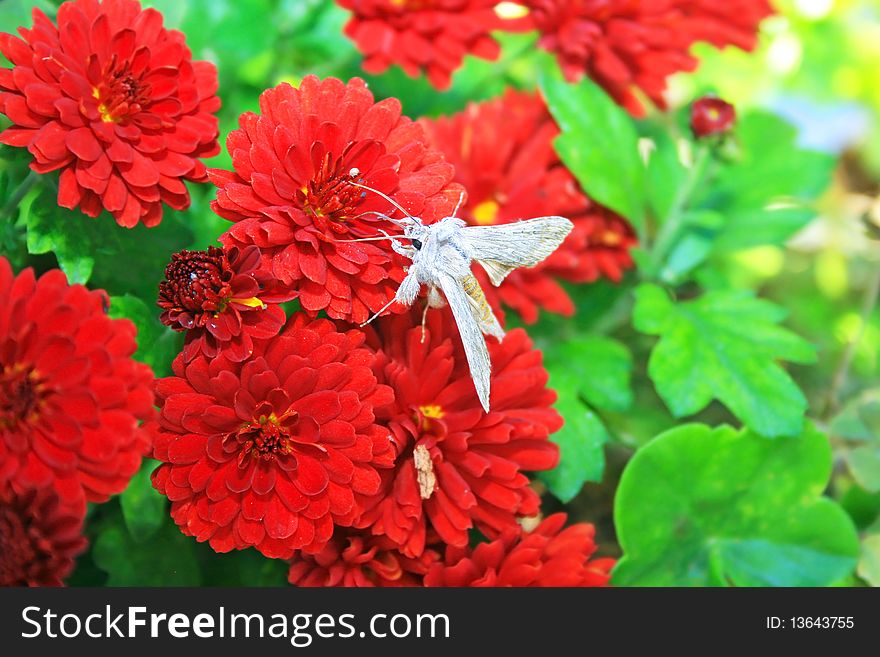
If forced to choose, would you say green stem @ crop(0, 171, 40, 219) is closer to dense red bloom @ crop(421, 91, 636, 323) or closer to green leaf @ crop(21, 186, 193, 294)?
green leaf @ crop(21, 186, 193, 294)

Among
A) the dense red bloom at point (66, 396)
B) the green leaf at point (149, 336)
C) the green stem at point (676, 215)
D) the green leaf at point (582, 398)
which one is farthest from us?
the green stem at point (676, 215)

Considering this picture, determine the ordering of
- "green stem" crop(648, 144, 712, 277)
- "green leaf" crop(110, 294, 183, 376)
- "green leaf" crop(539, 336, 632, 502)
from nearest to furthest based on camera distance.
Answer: "green leaf" crop(110, 294, 183, 376) → "green leaf" crop(539, 336, 632, 502) → "green stem" crop(648, 144, 712, 277)

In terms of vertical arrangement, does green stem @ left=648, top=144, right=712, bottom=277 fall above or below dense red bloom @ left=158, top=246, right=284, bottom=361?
above

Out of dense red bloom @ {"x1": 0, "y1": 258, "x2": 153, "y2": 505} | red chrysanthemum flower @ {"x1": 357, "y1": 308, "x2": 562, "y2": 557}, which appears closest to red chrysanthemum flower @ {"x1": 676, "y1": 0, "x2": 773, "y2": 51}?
red chrysanthemum flower @ {"x1": 357, "y1": 308, "x2": 562, "y2": 557}

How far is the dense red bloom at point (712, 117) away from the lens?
2.87 ft

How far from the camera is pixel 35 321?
0.56 meters

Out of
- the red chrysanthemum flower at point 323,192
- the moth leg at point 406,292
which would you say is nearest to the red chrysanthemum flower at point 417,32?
the red chrysanthemum flower at point 323,192

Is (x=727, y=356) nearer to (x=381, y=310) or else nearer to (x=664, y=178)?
(x=664, y=178)

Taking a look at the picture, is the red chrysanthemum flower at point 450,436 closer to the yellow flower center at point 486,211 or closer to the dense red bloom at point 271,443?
the dense red bloom at point 271,443

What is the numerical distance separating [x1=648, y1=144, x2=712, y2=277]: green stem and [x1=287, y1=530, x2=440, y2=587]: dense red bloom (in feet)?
1.46

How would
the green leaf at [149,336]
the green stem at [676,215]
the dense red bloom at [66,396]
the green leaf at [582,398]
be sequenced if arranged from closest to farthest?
the dense red bloom at [66,396] < the green leaf at [149,336] < the green leaf at [582,398] < the green stem at [676,215]

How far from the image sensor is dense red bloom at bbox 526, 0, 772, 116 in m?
0.88

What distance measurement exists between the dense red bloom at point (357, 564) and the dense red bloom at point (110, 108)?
292 mm

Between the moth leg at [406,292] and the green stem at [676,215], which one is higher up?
the green stem at [676,215]
